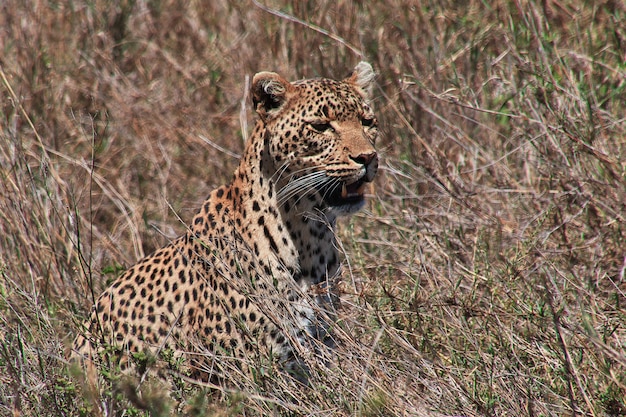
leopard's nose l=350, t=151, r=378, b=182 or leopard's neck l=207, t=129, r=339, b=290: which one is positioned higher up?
leopard's nose l=350, t=151, r=378, b=182

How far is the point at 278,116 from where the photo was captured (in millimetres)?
4598

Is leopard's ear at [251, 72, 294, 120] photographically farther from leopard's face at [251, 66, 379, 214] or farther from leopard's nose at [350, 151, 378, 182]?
leopard's nose at [350, 151, 378, 182]

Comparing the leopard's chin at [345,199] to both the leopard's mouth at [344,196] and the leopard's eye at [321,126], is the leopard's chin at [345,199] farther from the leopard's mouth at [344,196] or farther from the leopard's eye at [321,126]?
the leopard's eye at [321,126]

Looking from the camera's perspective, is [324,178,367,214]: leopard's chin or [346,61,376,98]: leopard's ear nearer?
[324,178,367,214]: leopard's chin

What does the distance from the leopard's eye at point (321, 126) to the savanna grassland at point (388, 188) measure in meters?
0.73

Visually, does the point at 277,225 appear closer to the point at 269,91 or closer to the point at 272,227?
the point at 272,227

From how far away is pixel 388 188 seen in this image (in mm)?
6422

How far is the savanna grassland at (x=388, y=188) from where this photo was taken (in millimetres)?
3666

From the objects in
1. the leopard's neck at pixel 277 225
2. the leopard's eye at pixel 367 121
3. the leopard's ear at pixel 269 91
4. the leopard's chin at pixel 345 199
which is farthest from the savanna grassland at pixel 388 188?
the leopard's ear at pixel 269 91

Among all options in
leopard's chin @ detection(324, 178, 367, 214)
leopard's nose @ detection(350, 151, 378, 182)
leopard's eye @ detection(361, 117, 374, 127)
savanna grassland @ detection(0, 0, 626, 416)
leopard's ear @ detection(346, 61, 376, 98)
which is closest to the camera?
savanna grassland @ detection(0, 0, 626, 416)

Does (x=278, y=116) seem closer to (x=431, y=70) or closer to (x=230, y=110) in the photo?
(x=431, y=70)

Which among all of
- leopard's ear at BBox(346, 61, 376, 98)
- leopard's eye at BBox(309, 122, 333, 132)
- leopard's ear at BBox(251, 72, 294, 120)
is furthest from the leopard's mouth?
leopard's ear at BBox(346, 61, 376, 98)

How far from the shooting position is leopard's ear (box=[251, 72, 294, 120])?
180 inches

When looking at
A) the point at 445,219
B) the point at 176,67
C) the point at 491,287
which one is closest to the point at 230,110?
the point at 176,67
